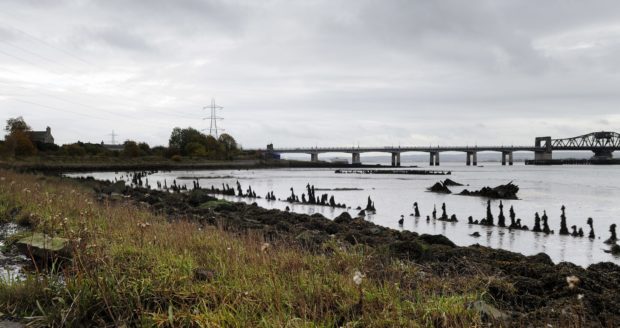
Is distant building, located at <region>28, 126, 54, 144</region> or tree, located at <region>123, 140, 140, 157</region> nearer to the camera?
tree, located at <region>123, 140, 140, 157</region>

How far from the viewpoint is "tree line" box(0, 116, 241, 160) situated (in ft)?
329

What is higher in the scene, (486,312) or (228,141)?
(228,141)

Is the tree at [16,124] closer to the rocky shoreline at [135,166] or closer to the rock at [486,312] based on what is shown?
the rocky shoreline at [135,166]

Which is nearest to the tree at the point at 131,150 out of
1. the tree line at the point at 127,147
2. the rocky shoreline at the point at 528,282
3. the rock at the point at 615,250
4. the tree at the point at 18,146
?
the tree line at the point at 127,147

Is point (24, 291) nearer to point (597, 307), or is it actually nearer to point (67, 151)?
point (597, 307)

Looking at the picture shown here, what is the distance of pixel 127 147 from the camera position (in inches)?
5443

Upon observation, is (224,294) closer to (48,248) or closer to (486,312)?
(486,312)

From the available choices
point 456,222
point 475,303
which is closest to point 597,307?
point 475,303

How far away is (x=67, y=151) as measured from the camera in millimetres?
115125

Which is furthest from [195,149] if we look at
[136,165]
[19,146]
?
[19,146]

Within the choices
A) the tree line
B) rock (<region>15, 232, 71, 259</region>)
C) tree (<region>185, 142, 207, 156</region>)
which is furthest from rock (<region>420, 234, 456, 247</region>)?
tree (<region>185, 142, 207, 156</region>)

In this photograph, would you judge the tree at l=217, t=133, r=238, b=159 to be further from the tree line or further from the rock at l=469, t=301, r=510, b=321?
the rock at l=469, t=301, r=510, b=321

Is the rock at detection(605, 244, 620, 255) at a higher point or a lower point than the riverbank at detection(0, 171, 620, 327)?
lower

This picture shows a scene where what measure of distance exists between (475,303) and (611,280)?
5801mm
